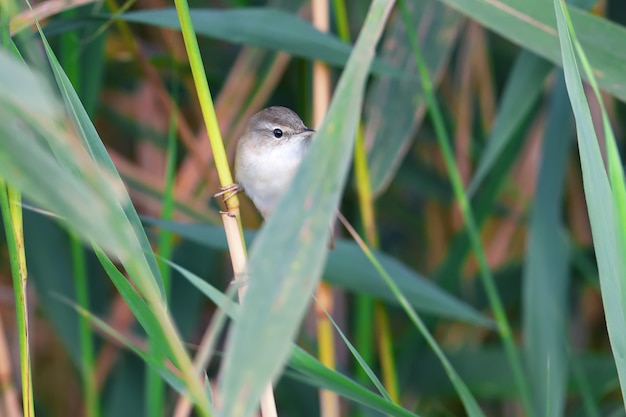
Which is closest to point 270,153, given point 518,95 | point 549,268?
point 518,95

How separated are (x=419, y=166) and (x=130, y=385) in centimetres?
103

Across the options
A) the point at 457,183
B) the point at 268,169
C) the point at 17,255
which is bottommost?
the point at 17,255

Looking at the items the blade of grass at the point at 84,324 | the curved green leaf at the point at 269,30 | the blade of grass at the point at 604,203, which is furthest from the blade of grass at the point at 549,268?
the blade of grass at the point at 84,324

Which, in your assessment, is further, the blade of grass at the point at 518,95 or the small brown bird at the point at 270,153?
the small brown bird at the point at 270,153

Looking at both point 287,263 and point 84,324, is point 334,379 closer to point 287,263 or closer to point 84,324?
point 287,263

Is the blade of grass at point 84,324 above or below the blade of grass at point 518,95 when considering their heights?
below

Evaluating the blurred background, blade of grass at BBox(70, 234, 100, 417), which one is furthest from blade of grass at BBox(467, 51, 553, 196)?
blade of grass at BBox(70, 234, 100, 417)

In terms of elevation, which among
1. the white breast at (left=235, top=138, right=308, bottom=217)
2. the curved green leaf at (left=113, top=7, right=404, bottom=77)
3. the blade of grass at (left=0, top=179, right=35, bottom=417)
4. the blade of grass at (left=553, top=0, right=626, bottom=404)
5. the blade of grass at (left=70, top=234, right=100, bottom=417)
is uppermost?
the curved green leaf at (left=113, top=7, right=404, bottom=77)

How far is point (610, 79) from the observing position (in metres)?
1.45

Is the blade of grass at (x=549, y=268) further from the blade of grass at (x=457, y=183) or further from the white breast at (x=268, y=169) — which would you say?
the white breast at (x=268, y=169)

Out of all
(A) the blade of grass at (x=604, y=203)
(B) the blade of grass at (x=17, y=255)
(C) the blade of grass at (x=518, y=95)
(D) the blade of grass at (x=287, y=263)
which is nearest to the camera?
(D) the blade of grass at (x=287, y=263)

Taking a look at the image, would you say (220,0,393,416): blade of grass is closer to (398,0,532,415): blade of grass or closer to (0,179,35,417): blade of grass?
(0,179,35,417): blade of grass

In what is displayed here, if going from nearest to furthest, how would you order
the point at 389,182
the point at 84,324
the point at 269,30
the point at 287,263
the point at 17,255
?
the point at 287,263 < the point at 17,255 < the point at 269,30 < the point at 84,324 < the point at 389,182

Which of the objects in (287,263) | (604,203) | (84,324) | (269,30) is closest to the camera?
(287,263)
